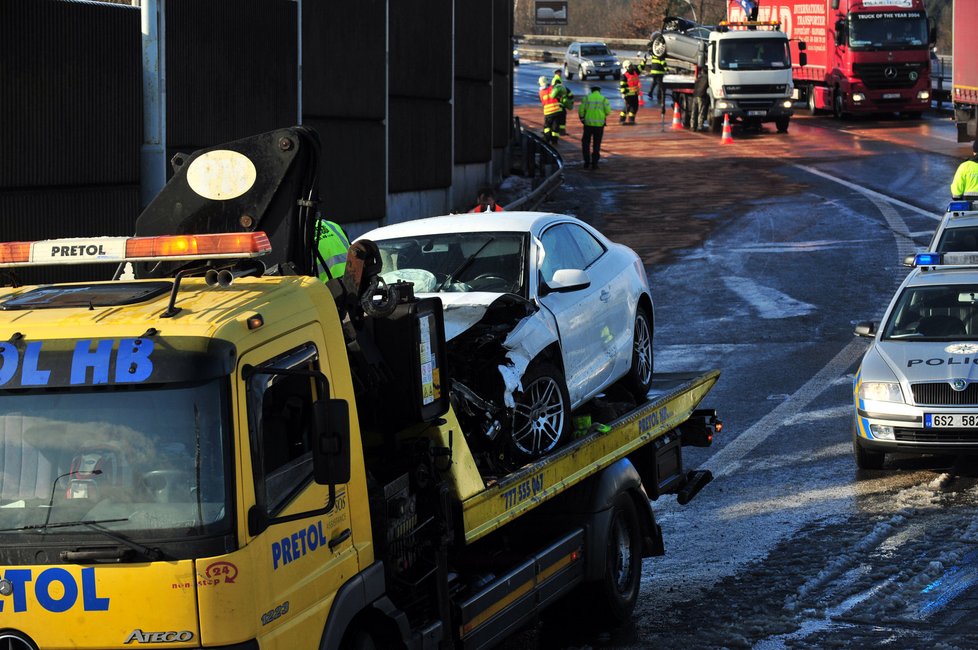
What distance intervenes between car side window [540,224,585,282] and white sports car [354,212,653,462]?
11 mm

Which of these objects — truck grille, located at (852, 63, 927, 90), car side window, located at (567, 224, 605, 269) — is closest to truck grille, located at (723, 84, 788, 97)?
truck grille, located at (852, 63, 927, 90)

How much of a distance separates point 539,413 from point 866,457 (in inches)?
183

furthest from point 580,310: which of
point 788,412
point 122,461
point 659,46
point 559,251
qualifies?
point 659,46

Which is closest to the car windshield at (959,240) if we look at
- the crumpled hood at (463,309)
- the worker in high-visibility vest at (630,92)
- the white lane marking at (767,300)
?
the white lane marking at (767,300)

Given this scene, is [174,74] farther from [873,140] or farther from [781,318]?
[873,140]

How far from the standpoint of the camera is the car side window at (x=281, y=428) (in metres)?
5.14

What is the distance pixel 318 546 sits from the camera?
18.2 feet

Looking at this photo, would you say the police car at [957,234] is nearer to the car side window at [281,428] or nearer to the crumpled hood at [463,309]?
the crumpled hood at [463,309]

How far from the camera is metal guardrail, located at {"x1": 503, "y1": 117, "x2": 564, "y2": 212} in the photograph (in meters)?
29.7

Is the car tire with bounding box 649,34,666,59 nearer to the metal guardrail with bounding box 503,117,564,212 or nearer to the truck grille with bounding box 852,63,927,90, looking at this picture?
the truck grille with bounding box 852,63,927,90

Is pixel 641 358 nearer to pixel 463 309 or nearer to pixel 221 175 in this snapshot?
pixel 463 309

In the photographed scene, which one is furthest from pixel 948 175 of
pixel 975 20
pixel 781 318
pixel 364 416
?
pixel 364 416

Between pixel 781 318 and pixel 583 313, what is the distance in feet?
34.0

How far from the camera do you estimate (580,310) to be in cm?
936
